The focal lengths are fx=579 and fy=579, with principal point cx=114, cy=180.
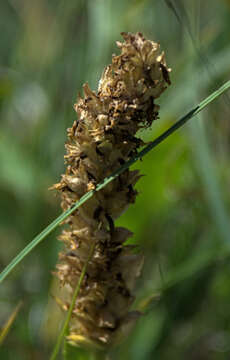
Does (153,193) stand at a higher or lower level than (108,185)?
higher

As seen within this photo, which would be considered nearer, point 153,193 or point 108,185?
point 108,185

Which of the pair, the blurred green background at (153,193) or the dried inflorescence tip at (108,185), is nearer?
the dried inflorescence tip at (108,185)

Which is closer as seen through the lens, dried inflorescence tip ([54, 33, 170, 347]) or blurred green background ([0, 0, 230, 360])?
dried inflorescence tip ([54, 33, 170, 347])

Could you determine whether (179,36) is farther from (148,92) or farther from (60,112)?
(148,92)

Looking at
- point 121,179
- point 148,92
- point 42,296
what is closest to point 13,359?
point 42,296
